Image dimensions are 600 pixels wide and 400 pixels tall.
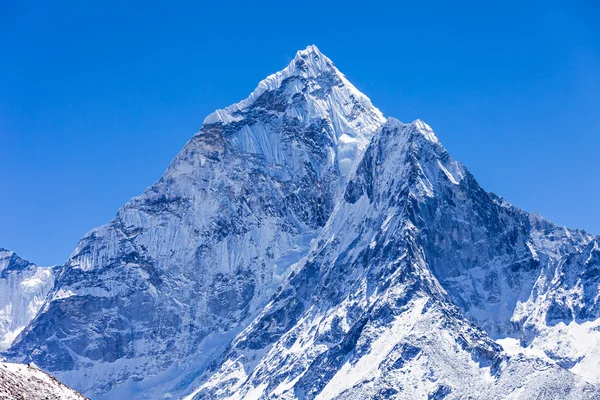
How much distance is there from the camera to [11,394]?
104 m

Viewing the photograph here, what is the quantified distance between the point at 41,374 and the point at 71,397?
2.96 metres

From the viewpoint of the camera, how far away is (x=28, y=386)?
350ft

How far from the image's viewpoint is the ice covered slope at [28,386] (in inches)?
4104

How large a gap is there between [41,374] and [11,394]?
20.1 feet

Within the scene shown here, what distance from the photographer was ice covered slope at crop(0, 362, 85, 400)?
104 m

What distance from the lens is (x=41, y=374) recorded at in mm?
109750

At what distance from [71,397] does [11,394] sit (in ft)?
21.0

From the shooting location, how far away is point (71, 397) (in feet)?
358
